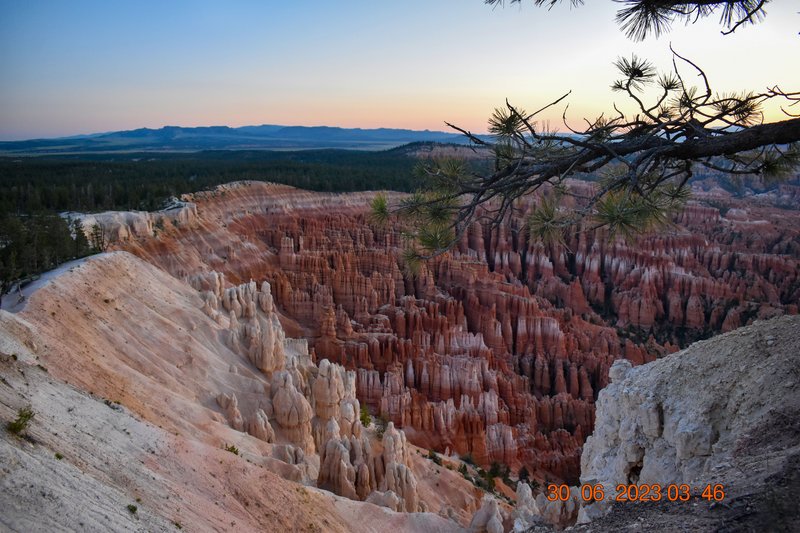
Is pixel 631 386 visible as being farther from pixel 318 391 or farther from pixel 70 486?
pixel 318 391

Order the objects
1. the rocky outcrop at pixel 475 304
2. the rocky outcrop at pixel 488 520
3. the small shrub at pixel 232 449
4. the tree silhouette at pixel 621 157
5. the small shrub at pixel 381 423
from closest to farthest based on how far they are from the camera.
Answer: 1. the tree silhouette at pixel 621 157
2. the rocky outcrop at pixel 488 520
3. the small shrub at pixel 232 449
4. the small shrub at pixel 381 423
5. the rocky outcrop at pixel 475 304

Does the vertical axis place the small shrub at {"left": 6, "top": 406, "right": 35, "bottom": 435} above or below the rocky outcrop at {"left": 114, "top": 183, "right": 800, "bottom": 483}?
above

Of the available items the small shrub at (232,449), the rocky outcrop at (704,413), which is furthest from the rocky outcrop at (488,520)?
the small shrub at (232,449)

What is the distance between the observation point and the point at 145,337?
15312 millimetres

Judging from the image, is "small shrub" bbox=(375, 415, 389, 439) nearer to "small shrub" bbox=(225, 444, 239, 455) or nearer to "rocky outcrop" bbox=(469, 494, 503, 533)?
"rocky outcrop" bbox=(469, 494, 503, 533)

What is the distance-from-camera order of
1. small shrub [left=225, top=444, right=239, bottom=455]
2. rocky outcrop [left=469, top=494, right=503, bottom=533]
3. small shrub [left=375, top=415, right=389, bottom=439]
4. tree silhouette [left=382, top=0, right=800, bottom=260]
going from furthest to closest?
small shrub [left=375, top=415, right=389, bottom=439], small shrub [left=225, top=444, right=239, bottom=455], rocky outcrop [left=469, top=494, right=503, bottom=533], tree silhouette [left=382, top=0, right=800, bottom=260]

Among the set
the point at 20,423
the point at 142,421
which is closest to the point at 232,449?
the point at 142,421

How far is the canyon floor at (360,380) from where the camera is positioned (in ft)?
20.9

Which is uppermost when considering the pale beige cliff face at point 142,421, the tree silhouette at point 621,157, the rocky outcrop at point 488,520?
the tree silhouette at point 621,157

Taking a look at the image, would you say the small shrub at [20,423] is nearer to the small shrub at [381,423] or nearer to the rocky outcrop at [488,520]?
the rocky outcrop at [488,520]

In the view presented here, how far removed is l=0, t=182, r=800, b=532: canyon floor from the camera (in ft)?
20.9

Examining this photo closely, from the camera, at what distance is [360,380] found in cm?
2661

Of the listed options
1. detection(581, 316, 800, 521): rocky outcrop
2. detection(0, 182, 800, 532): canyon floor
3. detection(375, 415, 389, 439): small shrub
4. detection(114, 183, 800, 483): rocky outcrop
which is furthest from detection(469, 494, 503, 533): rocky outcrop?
detection(375, 415, 389, 439): small shrub

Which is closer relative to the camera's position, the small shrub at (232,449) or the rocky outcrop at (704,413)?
the rocky outcrop at (704,413)
